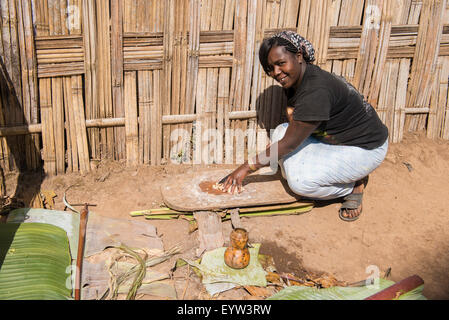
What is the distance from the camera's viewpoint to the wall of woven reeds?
3.21m

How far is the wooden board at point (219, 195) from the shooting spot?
3.22 m

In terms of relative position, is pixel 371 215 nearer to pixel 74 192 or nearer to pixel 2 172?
pixel 74 192

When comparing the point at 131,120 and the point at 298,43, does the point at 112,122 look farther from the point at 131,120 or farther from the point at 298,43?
the point at 298,43

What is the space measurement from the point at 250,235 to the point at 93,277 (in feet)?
4.09

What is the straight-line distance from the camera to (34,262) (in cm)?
246

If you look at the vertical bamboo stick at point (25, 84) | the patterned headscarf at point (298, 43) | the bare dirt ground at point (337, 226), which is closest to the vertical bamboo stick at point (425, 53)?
the bare dirt ground at point (337, 226)

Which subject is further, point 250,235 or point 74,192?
point 74,192

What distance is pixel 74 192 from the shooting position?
3.42 meters

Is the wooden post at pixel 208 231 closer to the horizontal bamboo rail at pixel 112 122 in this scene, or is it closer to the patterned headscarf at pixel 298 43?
the horizontal bamboo rail at pixel 112 122

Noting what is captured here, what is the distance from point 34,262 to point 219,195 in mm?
1513

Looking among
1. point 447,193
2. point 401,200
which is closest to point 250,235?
point 401,200

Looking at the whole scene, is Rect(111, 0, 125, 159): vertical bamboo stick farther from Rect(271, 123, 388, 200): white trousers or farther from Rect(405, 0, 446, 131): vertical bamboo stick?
Rect(405, 0, 446, 131): vertical bamboo stick

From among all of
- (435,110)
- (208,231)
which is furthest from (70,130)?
(435,110)

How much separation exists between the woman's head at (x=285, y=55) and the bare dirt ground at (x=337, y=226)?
125 centimetres
